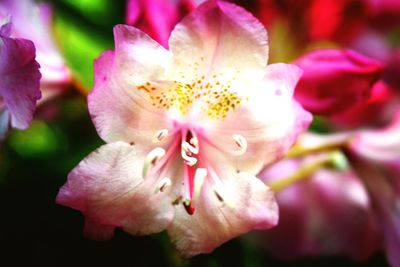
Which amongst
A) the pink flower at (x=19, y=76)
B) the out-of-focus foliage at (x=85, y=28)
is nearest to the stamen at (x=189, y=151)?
the pink flower at (x=19, y=76)

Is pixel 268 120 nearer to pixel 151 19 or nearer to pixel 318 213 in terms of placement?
pixel 151 19

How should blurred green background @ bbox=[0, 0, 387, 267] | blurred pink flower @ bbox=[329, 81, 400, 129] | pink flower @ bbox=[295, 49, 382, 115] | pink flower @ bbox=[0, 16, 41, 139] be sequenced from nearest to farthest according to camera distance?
1. pink flower @ bbox=[0, 16, 41, 139]
2. pink flower @ bbox=[295, 49, 382, 115]
3. blurred green background @ bbox=[0, 0, 387, 267]
4. blurred pink flower @ bbox=[329, 81, 400, 129]

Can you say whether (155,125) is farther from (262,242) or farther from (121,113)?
(262,242)

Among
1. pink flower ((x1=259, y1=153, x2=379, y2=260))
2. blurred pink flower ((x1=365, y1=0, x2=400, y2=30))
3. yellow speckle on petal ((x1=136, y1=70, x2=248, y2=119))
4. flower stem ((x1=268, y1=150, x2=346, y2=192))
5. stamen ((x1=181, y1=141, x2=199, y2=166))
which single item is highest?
yellow speckle on petal ((x1=136, y1=70, x2=248, y2=119))

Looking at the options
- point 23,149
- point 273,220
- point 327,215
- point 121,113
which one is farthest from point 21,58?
point 327,215

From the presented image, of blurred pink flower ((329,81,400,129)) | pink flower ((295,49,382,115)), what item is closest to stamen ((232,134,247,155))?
pink flower ((295,49,382,115))

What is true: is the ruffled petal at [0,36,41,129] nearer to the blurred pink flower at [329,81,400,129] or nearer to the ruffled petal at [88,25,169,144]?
the ruffled petal at [88,25,169,144]

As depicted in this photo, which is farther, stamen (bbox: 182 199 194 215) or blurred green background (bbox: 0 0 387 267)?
blurred green background (bbox: 0 0 387 267)

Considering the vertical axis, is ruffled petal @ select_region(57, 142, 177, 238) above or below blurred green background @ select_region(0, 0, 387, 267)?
above
